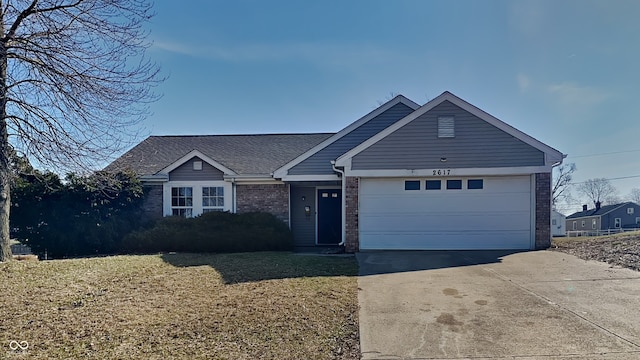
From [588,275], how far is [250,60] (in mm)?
12380

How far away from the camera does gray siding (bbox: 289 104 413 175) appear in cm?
1312

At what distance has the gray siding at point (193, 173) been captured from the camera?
45.1ft

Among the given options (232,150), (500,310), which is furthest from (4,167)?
(500,310)

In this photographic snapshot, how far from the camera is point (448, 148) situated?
11469 millimetres

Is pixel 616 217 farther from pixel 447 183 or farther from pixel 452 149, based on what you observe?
pixel 452 149

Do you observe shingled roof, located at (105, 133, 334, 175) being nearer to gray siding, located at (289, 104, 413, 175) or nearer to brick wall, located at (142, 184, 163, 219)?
brick wall, located at (142, 184, 163, 219)

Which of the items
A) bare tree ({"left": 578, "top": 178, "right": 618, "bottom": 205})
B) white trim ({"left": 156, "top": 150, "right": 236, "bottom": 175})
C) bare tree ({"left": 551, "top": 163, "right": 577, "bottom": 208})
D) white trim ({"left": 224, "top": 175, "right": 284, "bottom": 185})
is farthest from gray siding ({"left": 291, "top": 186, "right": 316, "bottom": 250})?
bare tree ({"left": 578, "top": 178, "right": 618, "bottom": 205})

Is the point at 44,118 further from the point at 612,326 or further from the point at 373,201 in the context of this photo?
the point at 612,326

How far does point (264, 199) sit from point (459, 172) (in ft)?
22.4

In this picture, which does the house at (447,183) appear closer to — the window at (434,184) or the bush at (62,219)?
the window at (434,184)

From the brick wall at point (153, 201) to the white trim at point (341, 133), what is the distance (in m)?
4.55

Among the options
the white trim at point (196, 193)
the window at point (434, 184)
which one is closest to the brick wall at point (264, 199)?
the white trim at point (196, 193)

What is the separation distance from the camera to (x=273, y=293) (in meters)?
6.56

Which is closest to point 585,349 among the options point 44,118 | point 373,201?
point 373,201
